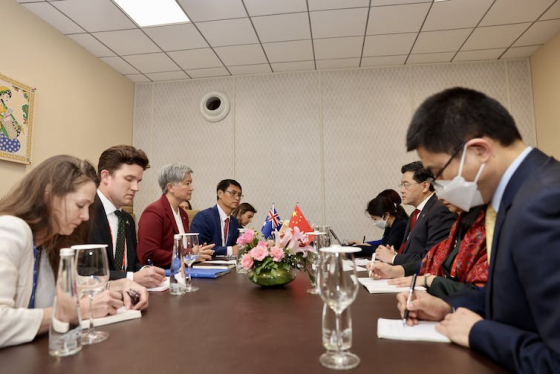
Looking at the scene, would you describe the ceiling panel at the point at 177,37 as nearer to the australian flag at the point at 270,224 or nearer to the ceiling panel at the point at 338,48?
the ceiling panel at the point at 338,48

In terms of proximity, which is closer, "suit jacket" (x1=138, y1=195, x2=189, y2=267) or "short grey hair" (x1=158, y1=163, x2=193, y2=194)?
"suit jacket" (x1=138, y1=195, x2=189, y2=267)

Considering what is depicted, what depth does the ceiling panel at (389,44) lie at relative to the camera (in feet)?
13.8

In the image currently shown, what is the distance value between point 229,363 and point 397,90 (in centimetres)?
491

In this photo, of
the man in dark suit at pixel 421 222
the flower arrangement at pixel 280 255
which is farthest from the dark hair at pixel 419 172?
the flower arrangement at pixel 280 255

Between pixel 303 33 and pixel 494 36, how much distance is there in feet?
7.24

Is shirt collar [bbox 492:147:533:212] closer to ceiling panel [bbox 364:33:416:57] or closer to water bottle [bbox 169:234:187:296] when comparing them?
water bottle [bbox 169:234:187:296]

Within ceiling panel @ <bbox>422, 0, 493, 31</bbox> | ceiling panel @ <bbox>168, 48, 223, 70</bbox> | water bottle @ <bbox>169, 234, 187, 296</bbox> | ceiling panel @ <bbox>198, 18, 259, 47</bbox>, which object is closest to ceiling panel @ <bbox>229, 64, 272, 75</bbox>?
ceiling panel @ <bbox>168, 48, 223, 70</bbox>

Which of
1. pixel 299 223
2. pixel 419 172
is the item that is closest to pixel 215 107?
pixel 419 172

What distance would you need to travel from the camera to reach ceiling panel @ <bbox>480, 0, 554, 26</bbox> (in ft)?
11.7

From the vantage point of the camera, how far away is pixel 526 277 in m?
0.75

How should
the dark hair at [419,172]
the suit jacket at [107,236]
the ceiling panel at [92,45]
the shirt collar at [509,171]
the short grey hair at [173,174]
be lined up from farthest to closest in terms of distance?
the ceiling panel at [92,45] < the short grey hair at [173,174] < the dark hair at [419,172] < the suit jacket at [107,236] < the shirt collar at [509,171]

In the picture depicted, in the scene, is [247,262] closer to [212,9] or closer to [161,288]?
[161,288]

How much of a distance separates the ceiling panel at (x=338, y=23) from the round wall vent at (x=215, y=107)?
1749mm

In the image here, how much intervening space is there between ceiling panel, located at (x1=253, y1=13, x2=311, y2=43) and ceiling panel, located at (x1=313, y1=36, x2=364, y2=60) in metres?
0.27
